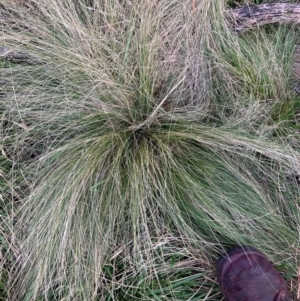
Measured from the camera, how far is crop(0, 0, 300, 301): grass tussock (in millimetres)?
1080

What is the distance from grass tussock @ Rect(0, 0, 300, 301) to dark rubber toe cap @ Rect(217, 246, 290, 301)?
0.04 metres

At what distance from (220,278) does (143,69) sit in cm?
59

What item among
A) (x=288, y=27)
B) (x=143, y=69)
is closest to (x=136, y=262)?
(x=143, y=69)

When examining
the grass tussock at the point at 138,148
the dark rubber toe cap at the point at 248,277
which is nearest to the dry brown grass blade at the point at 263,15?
the grass tussock at the point at 138,148

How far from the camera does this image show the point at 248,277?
112cm

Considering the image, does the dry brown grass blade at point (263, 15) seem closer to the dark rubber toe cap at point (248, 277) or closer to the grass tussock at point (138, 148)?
the grass tussock at point (138, 148)

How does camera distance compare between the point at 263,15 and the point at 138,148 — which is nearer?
the point at 138,148

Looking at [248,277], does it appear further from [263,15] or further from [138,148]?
[263,15]

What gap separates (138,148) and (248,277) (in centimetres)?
44

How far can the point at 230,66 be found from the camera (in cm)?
124

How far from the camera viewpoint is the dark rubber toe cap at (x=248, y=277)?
1096 millimetres

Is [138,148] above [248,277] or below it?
above

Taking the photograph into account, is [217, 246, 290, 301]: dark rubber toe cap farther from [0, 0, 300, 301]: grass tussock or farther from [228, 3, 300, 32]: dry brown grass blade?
[228, 3, 300, 32]: dry brown grass blade

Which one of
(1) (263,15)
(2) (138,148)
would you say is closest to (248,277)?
(2) (138,148)
